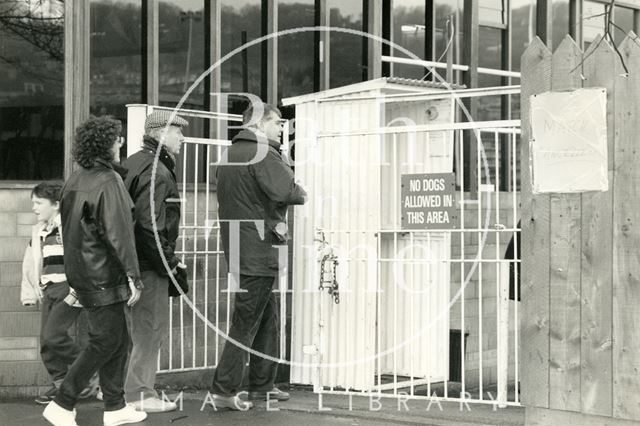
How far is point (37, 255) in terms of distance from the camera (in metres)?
8.70

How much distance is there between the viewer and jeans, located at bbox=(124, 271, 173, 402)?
27.0 ft

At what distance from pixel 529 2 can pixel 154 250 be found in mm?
7169

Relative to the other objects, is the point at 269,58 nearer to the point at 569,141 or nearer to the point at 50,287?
the point at 50,287

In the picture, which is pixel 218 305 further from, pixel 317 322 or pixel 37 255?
pixel 37 255

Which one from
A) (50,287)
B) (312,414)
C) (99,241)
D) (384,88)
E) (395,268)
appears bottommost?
(312,414)

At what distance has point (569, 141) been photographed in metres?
6.35

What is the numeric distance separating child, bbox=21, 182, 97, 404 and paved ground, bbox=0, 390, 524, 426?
15.4 inches

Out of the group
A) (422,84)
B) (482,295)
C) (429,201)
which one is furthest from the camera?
(482,295)

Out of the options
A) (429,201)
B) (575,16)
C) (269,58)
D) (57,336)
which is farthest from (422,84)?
(575,16)

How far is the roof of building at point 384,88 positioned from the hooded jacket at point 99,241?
2345 mm

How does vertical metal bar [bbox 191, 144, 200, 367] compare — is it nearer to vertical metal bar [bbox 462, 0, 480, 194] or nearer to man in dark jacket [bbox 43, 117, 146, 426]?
man in dark jacket [bbox 43, 117, 146, 426]

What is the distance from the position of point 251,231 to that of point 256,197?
26cm

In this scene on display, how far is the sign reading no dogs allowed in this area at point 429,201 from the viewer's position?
8602mm

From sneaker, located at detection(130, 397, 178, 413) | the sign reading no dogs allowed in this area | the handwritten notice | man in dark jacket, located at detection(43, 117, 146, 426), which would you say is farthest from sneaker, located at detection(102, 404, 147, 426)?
the handwritten notice
